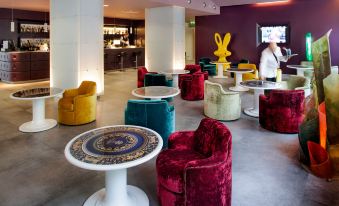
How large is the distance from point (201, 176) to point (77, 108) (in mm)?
3560

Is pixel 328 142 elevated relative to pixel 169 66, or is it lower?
lower

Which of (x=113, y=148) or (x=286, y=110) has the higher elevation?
(x=286, y=110)

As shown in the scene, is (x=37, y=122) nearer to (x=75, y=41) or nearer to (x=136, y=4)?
(x=75, y=41)

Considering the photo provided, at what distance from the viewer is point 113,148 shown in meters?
2.43

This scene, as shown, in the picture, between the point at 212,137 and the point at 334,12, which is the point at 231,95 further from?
the point at 334,12

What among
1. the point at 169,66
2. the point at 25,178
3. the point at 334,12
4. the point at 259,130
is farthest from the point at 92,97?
the point at 334,12

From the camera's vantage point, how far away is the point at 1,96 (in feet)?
25.7

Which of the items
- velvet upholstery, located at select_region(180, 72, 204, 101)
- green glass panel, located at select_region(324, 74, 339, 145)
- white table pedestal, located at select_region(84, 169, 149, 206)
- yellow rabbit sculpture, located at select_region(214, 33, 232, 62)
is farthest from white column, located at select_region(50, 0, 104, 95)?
yellow rabbit sculpture, located at select_region(214, 33, 232, 62)

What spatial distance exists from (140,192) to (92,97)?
297cm

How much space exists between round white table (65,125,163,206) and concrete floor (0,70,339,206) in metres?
0.22

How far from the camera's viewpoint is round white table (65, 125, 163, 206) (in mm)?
2185

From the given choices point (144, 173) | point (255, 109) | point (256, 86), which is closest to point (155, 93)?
point (144, 173)

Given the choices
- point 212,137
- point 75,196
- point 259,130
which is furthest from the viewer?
point 259,130

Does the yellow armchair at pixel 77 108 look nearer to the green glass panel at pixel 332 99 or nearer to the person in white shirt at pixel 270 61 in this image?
the person in white shirt at pixel 270 61
